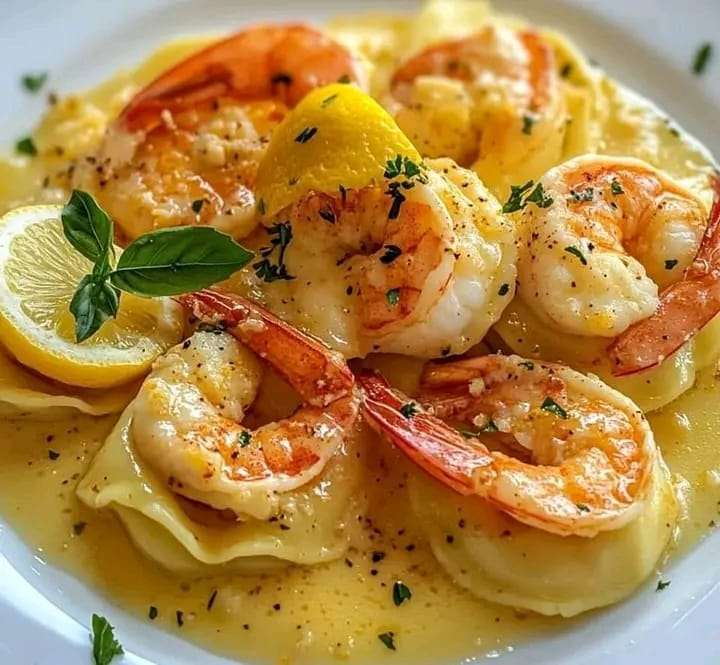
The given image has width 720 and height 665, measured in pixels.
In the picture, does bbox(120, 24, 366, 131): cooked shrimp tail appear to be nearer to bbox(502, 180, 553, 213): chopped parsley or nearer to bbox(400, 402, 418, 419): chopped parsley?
bbox(502, 180, 553, 213): chopped parsley

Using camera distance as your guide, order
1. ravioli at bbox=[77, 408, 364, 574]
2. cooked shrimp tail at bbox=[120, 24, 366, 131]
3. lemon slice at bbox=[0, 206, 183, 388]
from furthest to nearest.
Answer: cooked shrimp tail at bbox=[120, 24, 366, 131] → lemon slice at bbox=[0, 206, 183, 388] → ravioli at bbox=[77, 408, 364, 574]

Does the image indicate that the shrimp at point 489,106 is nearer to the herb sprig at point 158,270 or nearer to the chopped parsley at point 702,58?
the chopped parsley at point 702,58

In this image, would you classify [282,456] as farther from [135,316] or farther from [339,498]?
[135,316]

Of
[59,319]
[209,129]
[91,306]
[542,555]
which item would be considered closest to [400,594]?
[542,555]

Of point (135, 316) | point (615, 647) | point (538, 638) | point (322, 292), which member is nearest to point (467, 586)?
point (538, 638)

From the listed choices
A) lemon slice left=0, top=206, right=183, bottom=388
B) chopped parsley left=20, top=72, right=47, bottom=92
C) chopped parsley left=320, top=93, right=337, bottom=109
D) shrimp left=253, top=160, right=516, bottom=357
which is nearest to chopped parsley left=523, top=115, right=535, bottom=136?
shrimp left=253, top=160, right=516, bottom=357

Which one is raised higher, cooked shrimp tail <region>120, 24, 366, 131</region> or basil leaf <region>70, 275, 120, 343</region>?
cooked shrimp tail <region>120, 24, 366, 131</region>

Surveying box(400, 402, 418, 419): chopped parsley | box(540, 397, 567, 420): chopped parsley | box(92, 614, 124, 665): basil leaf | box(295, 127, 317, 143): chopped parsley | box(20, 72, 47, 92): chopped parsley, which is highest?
box(295, 127, 317, 143): chopped parsley

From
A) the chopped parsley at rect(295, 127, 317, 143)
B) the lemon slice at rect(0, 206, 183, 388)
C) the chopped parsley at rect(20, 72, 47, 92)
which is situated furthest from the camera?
the chopped parsley at rect(20, 72, 47, 92)
